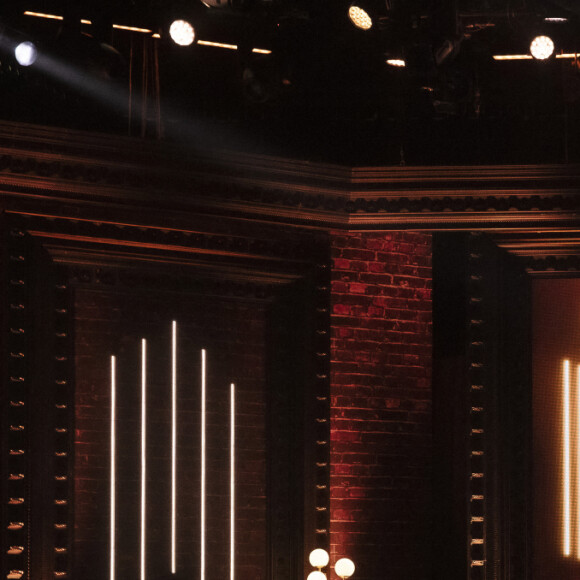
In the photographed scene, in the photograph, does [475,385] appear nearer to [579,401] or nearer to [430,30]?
[579,401]

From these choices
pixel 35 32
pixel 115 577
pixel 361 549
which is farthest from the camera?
pixel 361 549

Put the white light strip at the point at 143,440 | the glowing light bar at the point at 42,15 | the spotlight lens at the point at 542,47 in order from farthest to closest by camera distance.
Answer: the white light strip at the point at 143,440 → the glowing light bar at the point at 42,15 → the spotlight lens at the point at 542,47

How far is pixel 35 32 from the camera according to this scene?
5449mm

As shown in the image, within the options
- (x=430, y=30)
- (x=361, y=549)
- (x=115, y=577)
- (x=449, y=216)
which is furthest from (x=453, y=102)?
(x=115, y=577)

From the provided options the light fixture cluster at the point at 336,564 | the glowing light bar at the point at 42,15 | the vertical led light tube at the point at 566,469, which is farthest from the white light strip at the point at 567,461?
the glowing light bar at the point at 42,15

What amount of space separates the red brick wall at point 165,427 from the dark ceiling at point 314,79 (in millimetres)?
991

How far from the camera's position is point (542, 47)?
5.43 m

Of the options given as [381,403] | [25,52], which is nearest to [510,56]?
[381,403]

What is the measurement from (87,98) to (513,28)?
2249 mm

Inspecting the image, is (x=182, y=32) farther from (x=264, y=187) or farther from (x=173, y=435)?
(x=173, y=435)

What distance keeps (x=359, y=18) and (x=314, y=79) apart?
1.20 metres

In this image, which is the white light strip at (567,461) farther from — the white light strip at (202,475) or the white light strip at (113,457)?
the white light strip at (113,457)

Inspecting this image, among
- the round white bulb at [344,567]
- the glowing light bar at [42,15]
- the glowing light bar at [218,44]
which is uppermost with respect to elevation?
the glowing light bar at [218,44]

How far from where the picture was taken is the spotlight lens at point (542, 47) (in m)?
5.42
